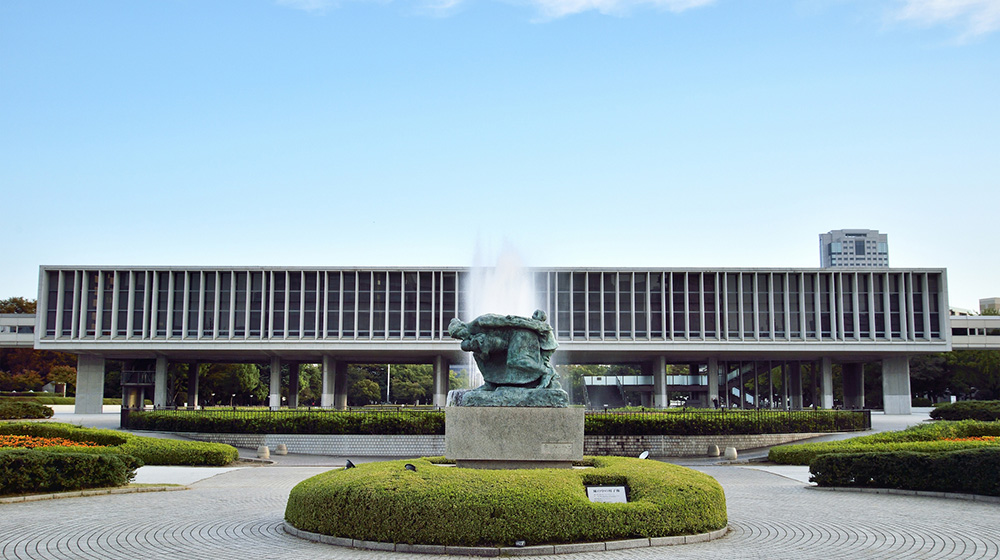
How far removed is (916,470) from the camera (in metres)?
16.6

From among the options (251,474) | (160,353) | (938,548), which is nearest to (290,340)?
(160,353)

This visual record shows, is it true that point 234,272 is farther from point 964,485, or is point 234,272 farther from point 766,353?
point 964,485

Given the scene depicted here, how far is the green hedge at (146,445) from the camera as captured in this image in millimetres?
23453

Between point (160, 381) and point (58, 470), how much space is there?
45.2m

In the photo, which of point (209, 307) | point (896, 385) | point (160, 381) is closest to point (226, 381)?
point (160, 381)

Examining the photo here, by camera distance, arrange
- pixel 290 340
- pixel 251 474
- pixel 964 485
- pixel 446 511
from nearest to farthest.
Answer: pixel 446 511
pixel 964 485
pixel 251 474
pixel 290 340

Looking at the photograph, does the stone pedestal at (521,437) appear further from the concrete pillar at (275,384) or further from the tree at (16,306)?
the tree at (16,306)

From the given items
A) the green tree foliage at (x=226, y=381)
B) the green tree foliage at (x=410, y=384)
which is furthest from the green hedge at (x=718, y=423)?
the green tree foliage at (x=410, y=384)

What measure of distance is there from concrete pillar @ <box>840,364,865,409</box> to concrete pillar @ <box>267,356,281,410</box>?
143 ft

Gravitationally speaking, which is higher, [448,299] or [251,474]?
[448,299]

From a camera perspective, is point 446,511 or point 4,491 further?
point 4,491

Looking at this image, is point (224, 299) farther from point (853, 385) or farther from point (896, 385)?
point (896, 385)

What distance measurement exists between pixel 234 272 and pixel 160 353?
327 inches

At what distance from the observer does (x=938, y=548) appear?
10.7m
